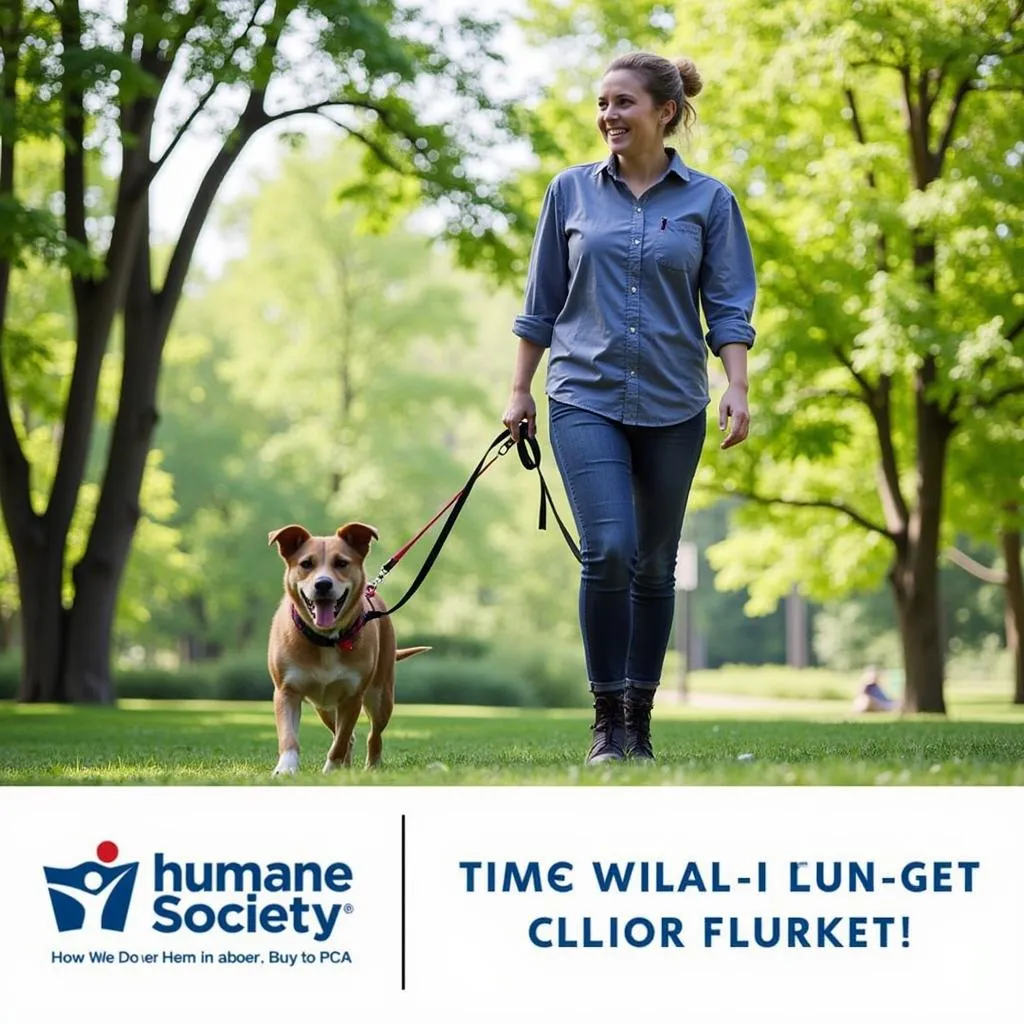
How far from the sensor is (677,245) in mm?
5434

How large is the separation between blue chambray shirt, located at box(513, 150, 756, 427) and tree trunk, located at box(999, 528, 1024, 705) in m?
20.4

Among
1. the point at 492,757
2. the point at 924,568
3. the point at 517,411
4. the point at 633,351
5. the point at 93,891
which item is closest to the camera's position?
the point at 93,891

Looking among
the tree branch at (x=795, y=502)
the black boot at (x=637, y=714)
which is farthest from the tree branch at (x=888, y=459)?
the black boot at (x=637, y=714)

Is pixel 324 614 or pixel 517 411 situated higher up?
pixel 517 411

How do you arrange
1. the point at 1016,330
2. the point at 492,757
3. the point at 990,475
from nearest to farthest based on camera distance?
the point at 492,757 < the point at 1016,330 < the point at 990,475

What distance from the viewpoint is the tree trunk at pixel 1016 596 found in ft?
82.4

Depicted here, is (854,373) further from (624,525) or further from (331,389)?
(331,389)

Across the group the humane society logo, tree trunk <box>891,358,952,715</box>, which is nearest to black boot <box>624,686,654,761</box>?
the humane society logo

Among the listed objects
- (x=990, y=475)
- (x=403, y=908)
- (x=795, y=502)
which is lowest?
(x=403, y=908)

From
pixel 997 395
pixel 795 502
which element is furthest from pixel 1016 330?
pixel 795 502

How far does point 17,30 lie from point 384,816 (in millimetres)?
12659

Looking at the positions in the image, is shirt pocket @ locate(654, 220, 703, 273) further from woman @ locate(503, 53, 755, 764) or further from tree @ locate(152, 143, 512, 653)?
tree @ locate(152, 143, 512, 653)

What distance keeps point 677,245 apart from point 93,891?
297 cm

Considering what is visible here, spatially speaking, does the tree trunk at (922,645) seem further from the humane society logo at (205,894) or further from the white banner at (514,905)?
the humane society logo at (205,894)
